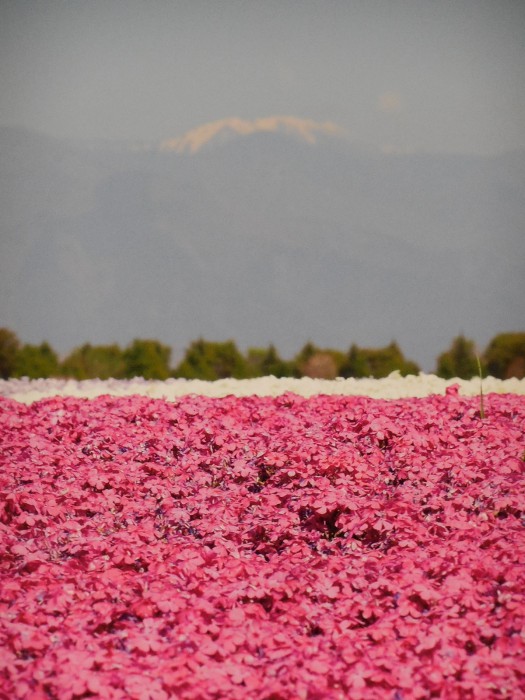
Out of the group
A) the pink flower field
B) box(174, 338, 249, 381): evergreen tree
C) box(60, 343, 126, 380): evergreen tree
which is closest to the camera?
the pink flower field

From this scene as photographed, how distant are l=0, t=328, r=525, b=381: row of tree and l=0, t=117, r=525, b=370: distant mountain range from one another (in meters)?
17.5

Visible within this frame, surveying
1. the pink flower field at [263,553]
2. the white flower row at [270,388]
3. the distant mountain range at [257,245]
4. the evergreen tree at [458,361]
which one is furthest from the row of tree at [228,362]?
the distant mountain range at [257,245]

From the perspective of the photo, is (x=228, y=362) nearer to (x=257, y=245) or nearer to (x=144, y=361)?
(x=144, y=361)

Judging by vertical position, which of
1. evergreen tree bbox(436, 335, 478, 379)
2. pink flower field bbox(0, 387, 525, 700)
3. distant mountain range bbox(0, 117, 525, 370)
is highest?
distant mountain range bbox(0, 117, 525, 370)

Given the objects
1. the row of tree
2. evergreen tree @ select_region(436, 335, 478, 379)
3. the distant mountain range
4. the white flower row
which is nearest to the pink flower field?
the white flower row

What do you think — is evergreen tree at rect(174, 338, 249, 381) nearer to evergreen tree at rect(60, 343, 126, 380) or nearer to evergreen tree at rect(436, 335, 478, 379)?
evergreen tree at rect(60, 343, 126, 380)

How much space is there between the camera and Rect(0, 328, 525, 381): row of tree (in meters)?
12.0

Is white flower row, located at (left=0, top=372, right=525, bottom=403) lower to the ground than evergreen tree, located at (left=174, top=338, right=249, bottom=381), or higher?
lower

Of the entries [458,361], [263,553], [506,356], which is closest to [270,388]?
[458,361]

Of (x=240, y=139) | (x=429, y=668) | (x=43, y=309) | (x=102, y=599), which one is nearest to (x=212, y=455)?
(x=102, y=599)

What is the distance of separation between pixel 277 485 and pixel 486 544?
5.24 feet

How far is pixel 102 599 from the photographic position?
377cm

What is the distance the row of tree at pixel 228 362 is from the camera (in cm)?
1202

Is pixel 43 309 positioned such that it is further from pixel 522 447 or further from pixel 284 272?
pixel 522 447
